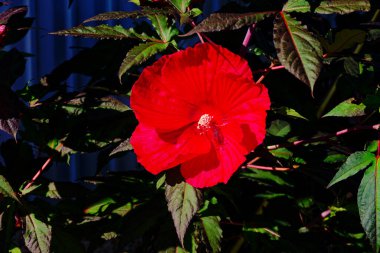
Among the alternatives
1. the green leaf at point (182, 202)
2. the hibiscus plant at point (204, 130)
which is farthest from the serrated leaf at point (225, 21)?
the green leaf at point (182, 202)

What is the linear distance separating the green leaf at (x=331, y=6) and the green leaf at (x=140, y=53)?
20 centimetres

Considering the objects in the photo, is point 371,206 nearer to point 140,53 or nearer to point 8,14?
point 140,53

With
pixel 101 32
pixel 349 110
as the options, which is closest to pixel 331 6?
pixel 349 110

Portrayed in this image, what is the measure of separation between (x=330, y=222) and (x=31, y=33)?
5.05 feet

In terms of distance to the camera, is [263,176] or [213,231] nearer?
[213,231]

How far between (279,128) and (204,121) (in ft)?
1.57

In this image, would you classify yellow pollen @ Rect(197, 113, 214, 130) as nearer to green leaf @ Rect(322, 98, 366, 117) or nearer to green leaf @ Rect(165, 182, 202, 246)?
green leaf @ Rect(165, 182, 202, 246)

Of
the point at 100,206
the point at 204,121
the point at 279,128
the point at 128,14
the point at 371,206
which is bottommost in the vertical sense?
the point at 100,206

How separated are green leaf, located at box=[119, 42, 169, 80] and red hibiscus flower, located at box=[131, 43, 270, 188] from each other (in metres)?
0.04

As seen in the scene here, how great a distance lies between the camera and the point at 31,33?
2.31 m

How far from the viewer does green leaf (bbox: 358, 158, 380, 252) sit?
33.3 inches

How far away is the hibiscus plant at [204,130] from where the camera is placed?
774mm

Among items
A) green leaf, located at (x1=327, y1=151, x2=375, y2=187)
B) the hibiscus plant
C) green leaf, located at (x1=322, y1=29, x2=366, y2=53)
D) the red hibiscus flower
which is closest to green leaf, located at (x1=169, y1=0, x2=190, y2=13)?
the hibiscus plant

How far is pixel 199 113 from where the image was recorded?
81cm
